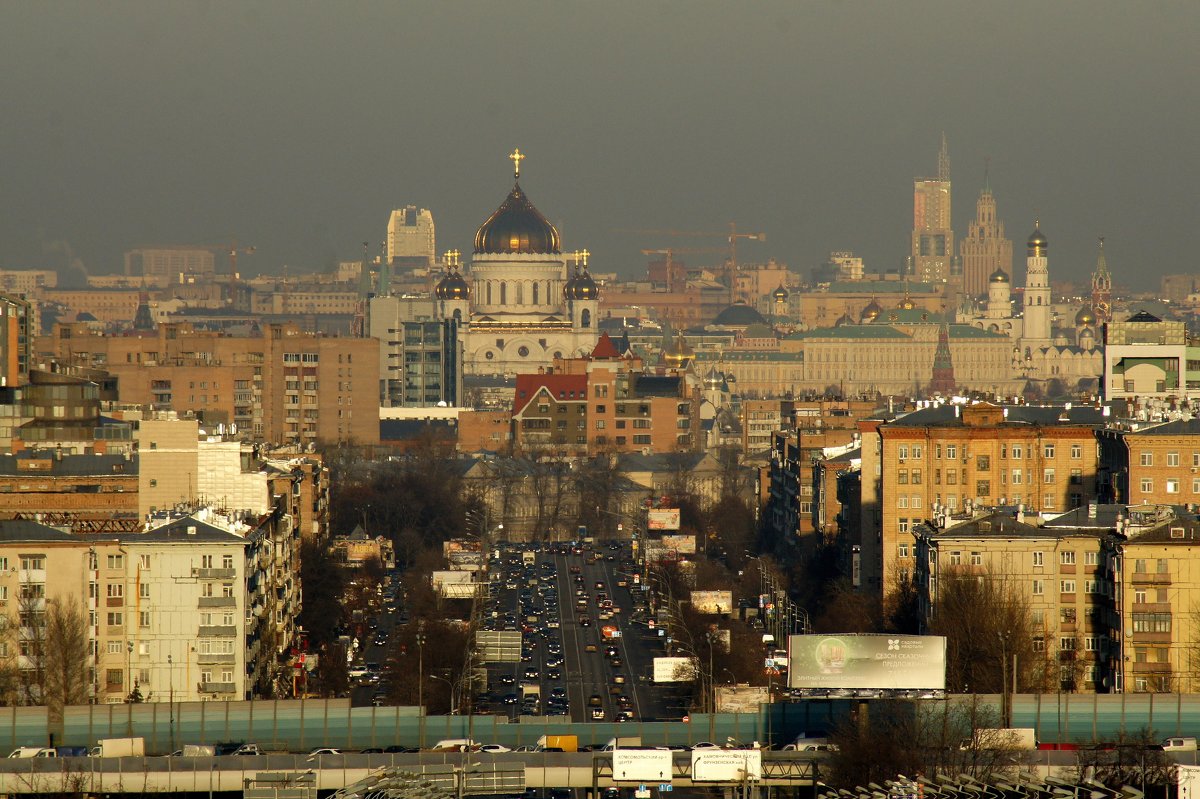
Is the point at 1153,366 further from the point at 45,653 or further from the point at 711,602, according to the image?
the point at 45,653

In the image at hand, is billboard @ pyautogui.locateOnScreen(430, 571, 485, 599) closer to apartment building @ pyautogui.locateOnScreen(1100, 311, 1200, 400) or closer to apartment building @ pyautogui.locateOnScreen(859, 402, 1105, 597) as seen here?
apartment building @ pyautogui.locateOnScreen(859, 402, 1105, 597)

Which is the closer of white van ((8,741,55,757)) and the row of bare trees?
white van ((8,741,55,757))

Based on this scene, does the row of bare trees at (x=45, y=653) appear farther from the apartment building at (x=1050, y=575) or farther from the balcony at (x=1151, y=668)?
the balcony at (x=1151, y=668)

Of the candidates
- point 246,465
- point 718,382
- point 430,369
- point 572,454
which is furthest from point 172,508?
point 718,382

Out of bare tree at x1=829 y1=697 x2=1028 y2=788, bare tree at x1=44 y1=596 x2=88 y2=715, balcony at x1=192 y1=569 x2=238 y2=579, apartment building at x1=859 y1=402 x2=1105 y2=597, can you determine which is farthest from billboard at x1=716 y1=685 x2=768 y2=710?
apartment building at x1=859 y1=402 x2=1105 y2=597

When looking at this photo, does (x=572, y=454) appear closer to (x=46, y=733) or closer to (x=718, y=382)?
(x=718, y=382)

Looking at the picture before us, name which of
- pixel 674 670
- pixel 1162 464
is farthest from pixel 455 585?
pixel 1162 464

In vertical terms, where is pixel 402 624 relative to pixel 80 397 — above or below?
below

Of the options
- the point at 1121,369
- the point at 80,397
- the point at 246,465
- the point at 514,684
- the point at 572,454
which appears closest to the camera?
the point at 514,684
